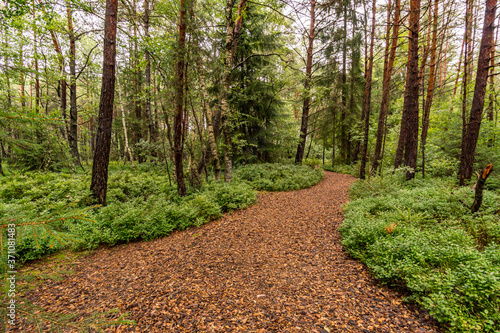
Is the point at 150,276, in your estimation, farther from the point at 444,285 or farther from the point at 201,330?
the point at 444,285

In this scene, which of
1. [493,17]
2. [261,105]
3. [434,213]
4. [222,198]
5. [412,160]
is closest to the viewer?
[434,213]

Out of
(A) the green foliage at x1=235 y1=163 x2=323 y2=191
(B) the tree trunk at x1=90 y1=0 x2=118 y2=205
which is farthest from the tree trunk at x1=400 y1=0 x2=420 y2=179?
(B) the tree trunk at x1=90 y1=0 x2=118 y2=205

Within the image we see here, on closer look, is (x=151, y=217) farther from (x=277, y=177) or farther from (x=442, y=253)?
(x=277, y=177)

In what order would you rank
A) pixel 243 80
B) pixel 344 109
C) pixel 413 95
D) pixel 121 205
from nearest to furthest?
pixel 121 205 → pixel 413 95 → pixel 243 80 → pixel 344 109

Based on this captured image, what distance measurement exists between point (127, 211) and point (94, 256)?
1282 mm

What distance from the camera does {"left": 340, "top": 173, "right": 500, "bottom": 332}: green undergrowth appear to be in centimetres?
238

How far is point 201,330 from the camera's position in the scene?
8.06 ft

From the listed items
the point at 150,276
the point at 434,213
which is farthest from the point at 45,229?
the point at 434,213

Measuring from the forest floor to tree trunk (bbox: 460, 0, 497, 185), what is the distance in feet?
17.7

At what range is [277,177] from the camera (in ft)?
35.0

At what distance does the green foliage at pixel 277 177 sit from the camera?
9516 mm

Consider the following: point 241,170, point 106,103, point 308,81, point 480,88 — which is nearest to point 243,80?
point 308,81

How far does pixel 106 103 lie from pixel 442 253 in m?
8.29

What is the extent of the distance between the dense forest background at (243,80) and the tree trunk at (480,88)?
40 mm
